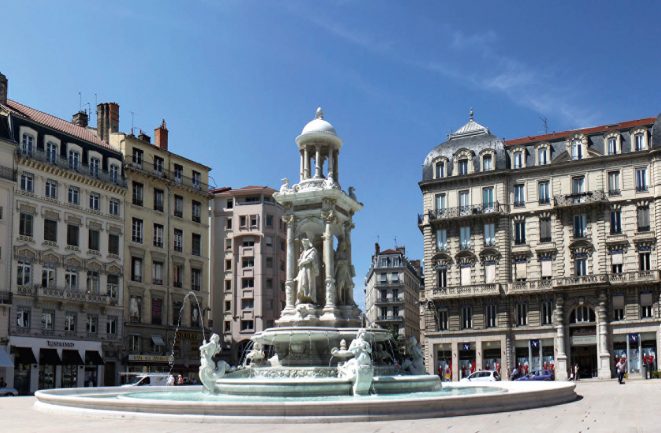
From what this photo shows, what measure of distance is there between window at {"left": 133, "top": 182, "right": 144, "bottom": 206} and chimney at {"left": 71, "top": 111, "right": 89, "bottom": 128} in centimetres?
780

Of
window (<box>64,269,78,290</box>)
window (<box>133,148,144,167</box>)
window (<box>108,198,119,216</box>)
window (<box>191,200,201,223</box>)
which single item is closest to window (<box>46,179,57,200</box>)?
window (<box>64,269,78,290</box>)

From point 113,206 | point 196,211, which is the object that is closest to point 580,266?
point 196,211

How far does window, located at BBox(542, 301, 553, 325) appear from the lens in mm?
66438

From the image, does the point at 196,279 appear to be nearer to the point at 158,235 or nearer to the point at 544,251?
the point at 158,235

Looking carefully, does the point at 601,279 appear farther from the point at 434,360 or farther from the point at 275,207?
the point at 275,207

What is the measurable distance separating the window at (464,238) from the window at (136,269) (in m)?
26.6

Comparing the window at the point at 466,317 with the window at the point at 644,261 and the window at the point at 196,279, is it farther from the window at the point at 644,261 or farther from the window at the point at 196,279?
the window at the point at 196,279

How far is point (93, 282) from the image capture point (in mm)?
58219

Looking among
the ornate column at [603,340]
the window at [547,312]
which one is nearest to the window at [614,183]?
the ornate column at [603,340]

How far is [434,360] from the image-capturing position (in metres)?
70.1

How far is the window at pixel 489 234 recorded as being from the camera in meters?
69.1

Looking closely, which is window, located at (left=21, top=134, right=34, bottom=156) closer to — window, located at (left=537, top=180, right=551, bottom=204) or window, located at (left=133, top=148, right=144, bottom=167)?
window, located at (left=133, top=148, right=144, bottom=167)

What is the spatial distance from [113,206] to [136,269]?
5.15m

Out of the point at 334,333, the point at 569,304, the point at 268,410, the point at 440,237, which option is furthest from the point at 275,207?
the point at 268,410
